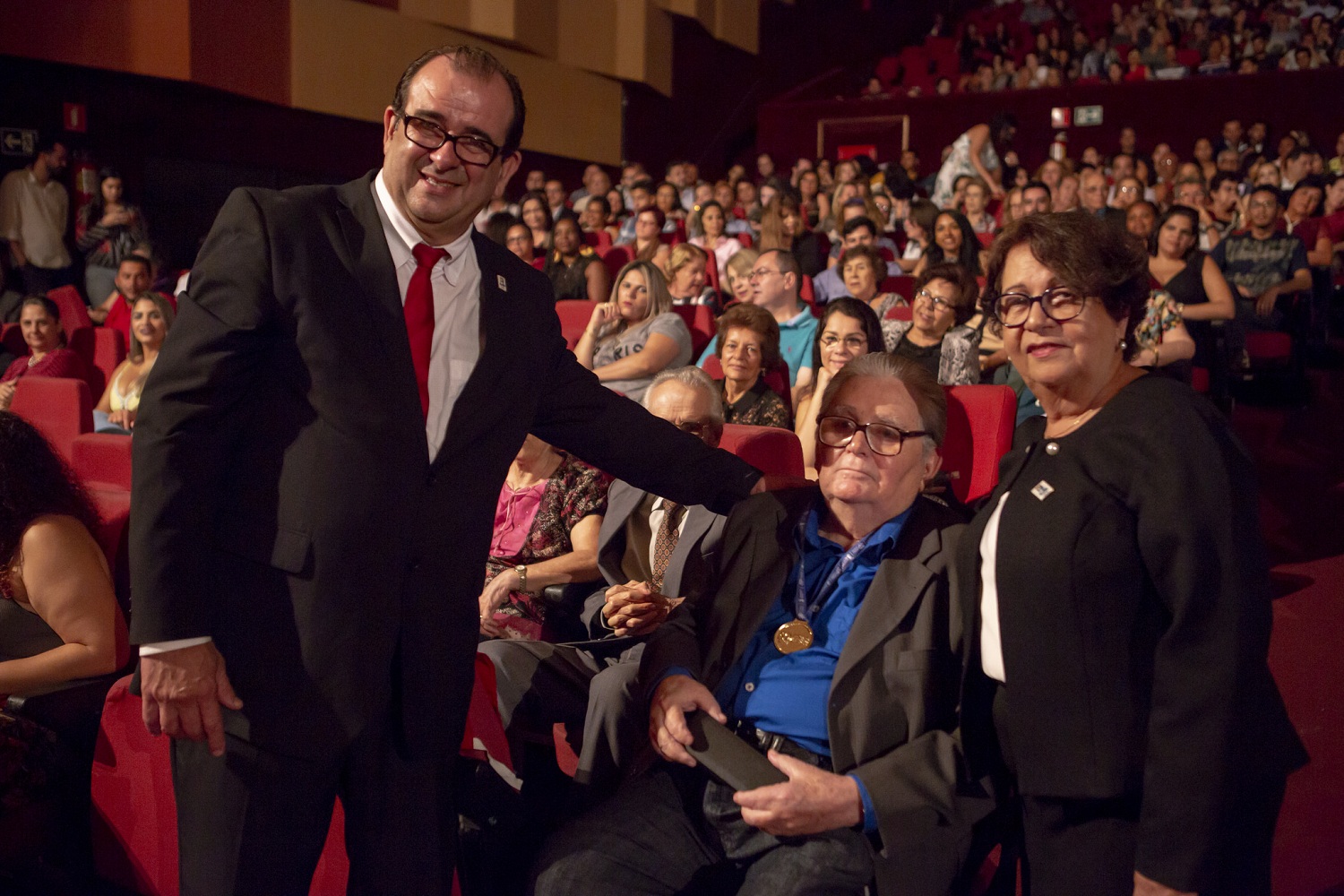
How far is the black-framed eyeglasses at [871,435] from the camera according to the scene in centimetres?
147

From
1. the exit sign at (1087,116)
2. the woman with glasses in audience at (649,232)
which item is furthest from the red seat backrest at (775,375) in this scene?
the exit sign at (1087,116)

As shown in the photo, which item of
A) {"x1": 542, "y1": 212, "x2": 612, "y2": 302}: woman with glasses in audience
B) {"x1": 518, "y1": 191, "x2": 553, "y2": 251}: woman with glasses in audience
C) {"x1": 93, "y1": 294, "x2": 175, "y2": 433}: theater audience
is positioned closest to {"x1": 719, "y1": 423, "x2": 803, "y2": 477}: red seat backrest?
{"x1": 93, "y1": 294, "x2": 175, "y2": 433}: theater audience

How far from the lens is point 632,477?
143cm

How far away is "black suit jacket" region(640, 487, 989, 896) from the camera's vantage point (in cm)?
123

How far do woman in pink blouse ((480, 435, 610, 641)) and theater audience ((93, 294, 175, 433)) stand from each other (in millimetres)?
2105

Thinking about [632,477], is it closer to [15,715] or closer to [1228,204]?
[15,715]

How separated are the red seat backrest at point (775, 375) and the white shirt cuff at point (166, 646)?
1968 mm

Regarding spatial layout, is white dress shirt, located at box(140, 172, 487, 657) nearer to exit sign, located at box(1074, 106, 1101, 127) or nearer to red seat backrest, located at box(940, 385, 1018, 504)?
red seat backrest, located at box(940, 385, 1018, 504)

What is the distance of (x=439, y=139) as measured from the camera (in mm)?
1121

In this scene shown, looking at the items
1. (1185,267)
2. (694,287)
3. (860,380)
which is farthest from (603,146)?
(860,380)

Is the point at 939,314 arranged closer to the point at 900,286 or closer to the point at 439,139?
the point at 900,286

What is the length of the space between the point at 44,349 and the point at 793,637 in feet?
12.3

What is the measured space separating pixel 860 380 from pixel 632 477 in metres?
0.35

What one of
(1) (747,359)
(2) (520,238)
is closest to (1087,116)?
(2) (520,238)
